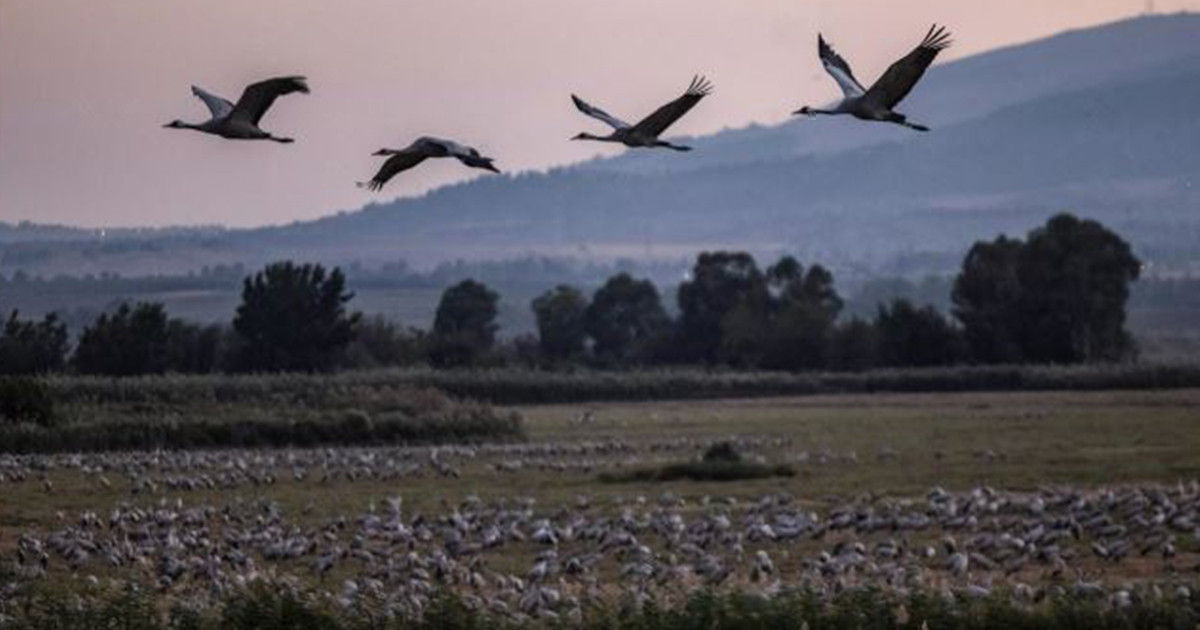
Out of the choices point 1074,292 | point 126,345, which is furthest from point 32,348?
point 1074,292

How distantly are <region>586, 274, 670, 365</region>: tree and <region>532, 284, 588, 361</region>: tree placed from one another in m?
0.64

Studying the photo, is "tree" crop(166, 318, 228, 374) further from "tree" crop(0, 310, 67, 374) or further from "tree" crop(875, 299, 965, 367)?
"tree" crop(875, 299, 965, 367)

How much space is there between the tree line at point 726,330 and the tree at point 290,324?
49 millimetres

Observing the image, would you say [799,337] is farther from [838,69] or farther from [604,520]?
[838,69]

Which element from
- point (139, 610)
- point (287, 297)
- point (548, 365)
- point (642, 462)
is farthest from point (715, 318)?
point (139, 610)

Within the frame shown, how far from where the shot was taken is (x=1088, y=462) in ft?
155

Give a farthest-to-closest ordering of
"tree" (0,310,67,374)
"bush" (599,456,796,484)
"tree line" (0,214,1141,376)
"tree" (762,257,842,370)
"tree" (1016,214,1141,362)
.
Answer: "tree" (762,257,842,370) < "tree" (1016,214,1141,362) < "tree line" (0,214,1141,376) < "tree" (0,310,67,374) < "bush" (599,456,796,484)

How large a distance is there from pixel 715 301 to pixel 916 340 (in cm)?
1670

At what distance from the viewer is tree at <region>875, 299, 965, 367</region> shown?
295 feet

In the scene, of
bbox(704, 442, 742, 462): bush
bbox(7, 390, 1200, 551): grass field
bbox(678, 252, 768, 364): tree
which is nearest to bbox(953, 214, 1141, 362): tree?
bbox(678, 252, 768, 364): tree

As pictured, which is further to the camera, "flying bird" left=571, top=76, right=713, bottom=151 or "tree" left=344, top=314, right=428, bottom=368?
"tree" left=344, top=314, right=428, bottom=368

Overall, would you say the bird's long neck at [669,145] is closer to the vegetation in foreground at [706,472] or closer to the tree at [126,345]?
the vegetation in foreground at [706,472]

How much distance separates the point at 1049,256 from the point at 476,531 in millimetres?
65157

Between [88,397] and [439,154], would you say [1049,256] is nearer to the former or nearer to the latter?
[88,397]
